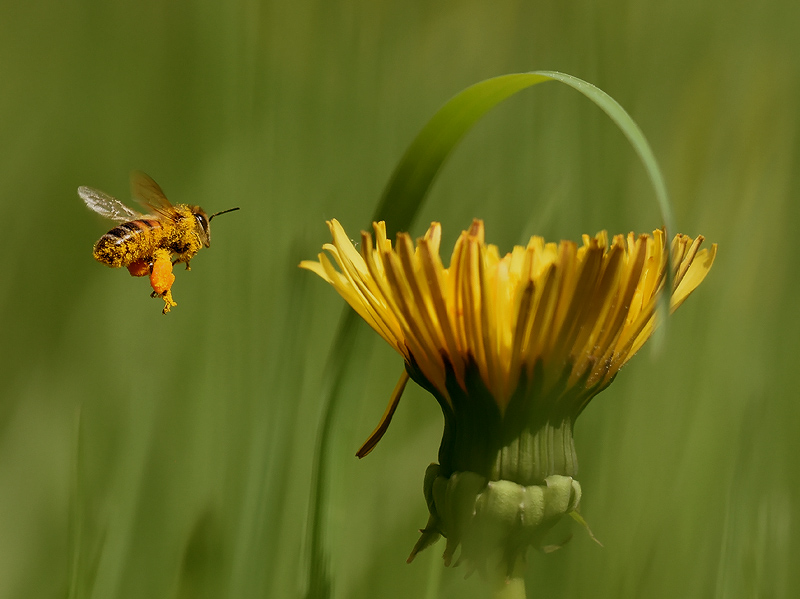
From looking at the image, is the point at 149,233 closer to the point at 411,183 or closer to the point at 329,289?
the point at 329,289

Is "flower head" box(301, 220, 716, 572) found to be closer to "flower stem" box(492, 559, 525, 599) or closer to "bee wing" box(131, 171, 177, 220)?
"flower stem" box(492, 559, 525, 599)

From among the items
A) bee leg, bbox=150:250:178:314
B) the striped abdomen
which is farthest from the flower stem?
the striped abdomen

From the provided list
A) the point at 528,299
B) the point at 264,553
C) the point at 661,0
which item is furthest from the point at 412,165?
the point at 661,0

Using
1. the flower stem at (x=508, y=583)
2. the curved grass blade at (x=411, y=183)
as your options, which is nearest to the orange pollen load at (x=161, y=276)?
the curved grass blade at (x=411, y=183)

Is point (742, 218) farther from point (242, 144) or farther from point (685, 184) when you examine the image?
point (242, 144)

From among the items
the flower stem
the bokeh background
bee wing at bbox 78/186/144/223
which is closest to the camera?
the flower stem

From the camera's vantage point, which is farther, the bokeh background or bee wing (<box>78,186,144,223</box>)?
bee wing (<box>78,186,144,223</box>)

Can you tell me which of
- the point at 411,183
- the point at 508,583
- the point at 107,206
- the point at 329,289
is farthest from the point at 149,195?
the point at 508,583
